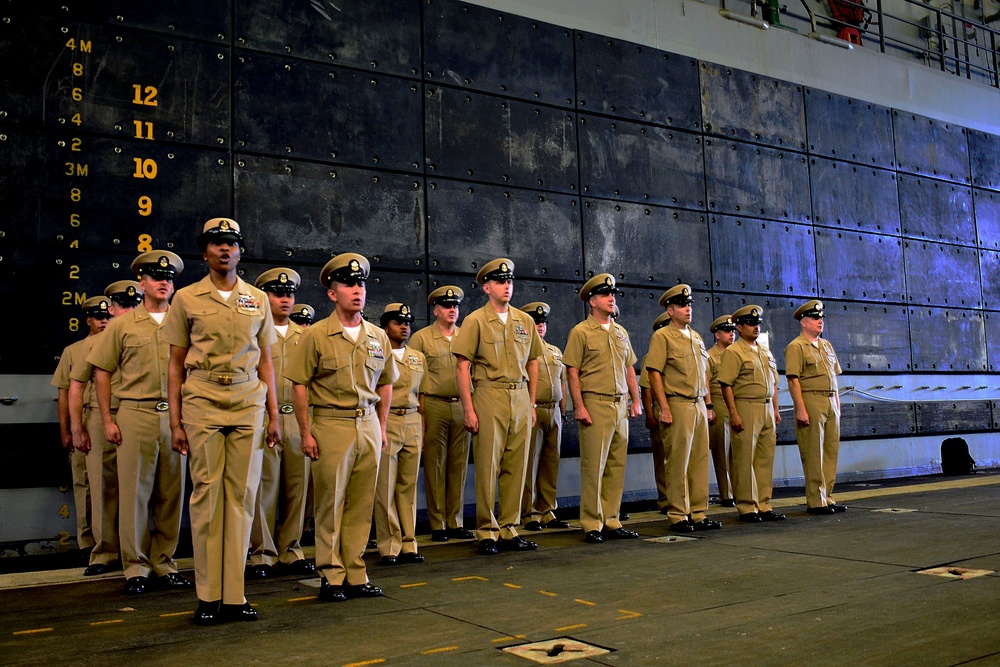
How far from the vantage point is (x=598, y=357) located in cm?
637

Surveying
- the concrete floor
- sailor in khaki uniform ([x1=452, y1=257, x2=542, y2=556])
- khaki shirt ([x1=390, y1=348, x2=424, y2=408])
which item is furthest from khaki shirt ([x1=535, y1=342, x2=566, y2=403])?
the concrete floor

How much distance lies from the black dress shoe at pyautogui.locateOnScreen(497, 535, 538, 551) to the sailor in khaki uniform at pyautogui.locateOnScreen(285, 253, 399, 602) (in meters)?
1.57

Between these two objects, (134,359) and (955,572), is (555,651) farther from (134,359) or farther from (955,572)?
(134,359)

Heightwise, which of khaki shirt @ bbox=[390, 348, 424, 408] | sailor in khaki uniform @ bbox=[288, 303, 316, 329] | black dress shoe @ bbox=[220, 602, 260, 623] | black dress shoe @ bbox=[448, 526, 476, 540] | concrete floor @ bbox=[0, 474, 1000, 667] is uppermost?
sailor in khaki uniform @ bbox=[288, 303, 316, 329]

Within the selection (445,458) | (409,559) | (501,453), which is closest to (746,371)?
(501,453)

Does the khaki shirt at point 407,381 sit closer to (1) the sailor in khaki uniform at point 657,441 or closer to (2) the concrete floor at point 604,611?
(2) the concrete floor at point 604,611

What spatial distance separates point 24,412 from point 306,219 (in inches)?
102

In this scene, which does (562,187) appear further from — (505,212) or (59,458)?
(59,458)

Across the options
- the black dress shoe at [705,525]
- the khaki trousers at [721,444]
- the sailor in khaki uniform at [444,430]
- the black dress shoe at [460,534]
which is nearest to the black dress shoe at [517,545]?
the black dress shoe at [460,534]

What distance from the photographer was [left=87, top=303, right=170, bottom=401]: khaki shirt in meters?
5.01

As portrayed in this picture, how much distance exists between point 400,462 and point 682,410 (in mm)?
2288

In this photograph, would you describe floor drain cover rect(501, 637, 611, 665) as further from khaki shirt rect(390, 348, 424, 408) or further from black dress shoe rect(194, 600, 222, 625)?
khaki shirt rect(390, 348, 424, 408)

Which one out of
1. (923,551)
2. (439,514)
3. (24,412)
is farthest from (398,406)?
(923,551)

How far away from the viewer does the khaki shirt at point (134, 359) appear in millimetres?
5009
